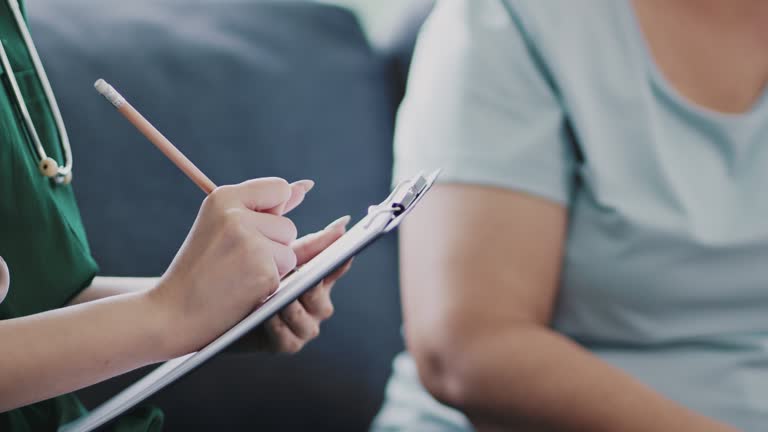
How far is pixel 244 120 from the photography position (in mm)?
718

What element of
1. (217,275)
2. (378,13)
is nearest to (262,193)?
(217,275)

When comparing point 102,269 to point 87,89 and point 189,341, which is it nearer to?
point 87,89

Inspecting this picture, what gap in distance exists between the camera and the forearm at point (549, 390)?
2.01ft

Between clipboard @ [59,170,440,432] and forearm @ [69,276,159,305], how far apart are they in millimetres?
67

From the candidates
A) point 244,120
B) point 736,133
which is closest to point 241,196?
point 244,120

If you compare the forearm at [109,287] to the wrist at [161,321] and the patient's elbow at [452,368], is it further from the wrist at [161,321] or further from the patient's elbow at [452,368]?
the patient's elbow at [452,368]

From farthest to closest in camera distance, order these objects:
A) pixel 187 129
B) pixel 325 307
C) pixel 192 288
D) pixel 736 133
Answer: pixel 736 133
pixel 187 129
pixel 325 307
pixel 192 288

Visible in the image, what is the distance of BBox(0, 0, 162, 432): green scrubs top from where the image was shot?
410mm

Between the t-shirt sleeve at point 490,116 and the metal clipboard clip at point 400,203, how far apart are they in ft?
0.79

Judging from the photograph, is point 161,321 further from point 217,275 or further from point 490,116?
point 490,116

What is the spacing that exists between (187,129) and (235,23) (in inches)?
7.7

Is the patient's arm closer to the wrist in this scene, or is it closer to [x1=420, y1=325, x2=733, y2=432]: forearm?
[x1=420, y1=325, x2=733, y2=432]: forearm

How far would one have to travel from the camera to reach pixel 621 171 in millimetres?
688

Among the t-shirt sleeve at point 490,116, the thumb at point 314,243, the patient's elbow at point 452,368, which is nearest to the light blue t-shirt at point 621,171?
the t-shirt sleeve at point 490,116
